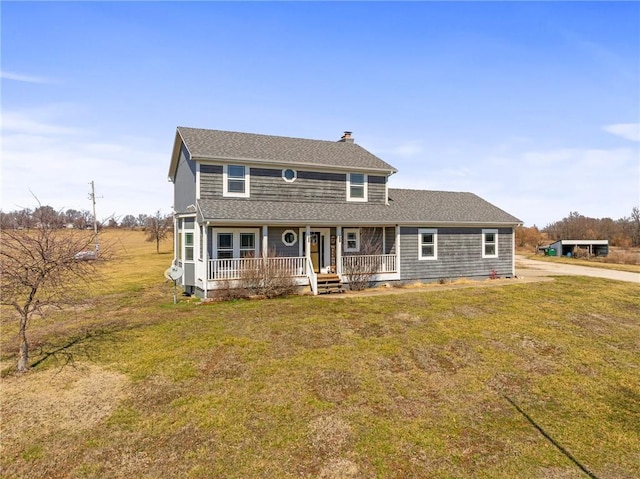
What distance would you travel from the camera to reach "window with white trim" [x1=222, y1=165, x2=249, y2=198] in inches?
605

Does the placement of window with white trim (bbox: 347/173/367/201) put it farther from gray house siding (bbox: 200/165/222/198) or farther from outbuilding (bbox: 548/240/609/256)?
outbuilding (bbox: 548/240/609/256)

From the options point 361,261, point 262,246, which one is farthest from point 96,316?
point 361,261

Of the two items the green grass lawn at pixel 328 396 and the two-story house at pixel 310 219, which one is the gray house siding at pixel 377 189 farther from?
the green grass lawn at pixel 328 396

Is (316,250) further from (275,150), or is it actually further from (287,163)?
(275,150)

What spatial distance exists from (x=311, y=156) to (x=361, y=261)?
5.62 metres

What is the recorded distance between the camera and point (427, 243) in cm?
1795

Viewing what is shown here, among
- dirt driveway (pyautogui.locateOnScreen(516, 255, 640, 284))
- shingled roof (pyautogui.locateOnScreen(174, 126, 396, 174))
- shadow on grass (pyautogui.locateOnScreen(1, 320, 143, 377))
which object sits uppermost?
shingled roof (pyautogui.locateOnScreen(174, 126, 396, 174))

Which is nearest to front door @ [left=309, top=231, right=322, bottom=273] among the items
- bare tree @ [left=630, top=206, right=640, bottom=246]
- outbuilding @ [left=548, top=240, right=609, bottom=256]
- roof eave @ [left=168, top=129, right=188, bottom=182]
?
roof eave @ [left=168, top=129, right=188, bottom=182]

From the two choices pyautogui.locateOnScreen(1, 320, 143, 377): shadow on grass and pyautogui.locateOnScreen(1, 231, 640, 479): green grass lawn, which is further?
pyautogui.locateOnScreen(1, 320, 143, 377): shadow on grass

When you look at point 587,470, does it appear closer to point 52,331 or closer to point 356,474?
point 356,474

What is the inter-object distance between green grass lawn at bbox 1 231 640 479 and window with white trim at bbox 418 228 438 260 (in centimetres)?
615

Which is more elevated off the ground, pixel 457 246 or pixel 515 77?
pixel 515 77

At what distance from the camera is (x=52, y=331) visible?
1017 centimetres

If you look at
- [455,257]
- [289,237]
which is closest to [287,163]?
[289,237]
